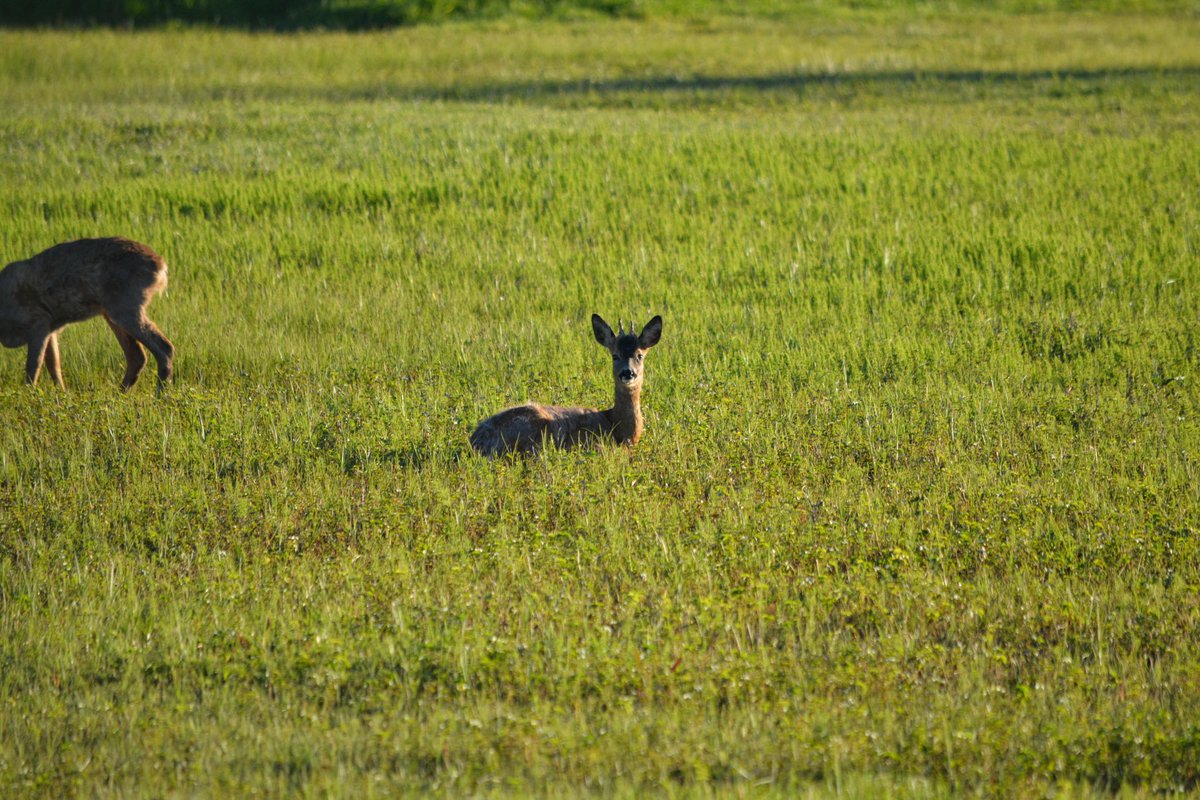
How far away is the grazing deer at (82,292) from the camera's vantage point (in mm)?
11156

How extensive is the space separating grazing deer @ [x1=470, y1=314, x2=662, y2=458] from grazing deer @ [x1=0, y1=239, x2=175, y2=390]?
3.63 metres

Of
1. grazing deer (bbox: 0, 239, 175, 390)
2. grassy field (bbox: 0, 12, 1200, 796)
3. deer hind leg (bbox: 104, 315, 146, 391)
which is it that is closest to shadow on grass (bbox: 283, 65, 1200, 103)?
grassy field (bbox: 0, 12, 1200, 796)

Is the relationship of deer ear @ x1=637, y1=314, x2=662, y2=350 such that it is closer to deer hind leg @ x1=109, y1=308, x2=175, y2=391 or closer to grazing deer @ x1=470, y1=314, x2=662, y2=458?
grazing deer @ x1=470, y1=314, x2=662, y2=458

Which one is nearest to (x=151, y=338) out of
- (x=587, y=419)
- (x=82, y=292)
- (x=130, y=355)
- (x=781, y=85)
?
(x=130, y=355)

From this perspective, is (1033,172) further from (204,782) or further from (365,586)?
(204,782)

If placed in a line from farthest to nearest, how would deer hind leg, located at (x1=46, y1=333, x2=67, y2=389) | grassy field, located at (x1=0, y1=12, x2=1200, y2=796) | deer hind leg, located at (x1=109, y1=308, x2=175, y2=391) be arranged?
deer hind leg, located at (x1=46, y1=333, x2=67, y2=389)
deer hind leg, located at (x1=109, y1=308, x2=175, y2=391)
grassy field, located at (x1=0, y1=12, x2=1200, y2=796)

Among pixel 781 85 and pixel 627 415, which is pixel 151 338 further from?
pixel 781 85

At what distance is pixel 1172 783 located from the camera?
506 cm

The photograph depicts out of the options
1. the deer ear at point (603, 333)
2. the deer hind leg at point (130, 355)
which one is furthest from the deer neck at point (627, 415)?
the deer hind leg at point (130, 355)

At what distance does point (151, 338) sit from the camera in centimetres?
1102

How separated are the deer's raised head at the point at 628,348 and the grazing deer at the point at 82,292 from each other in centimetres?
400

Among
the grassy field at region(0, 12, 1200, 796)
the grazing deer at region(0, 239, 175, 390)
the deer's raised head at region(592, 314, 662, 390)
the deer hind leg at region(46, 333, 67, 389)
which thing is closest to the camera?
the grassy field at region(0, 12, 1200, 796)

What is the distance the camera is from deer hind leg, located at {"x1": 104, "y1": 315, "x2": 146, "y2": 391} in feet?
36.9

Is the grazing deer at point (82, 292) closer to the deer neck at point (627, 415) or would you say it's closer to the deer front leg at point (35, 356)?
the deer front leg at point (35, 356)
